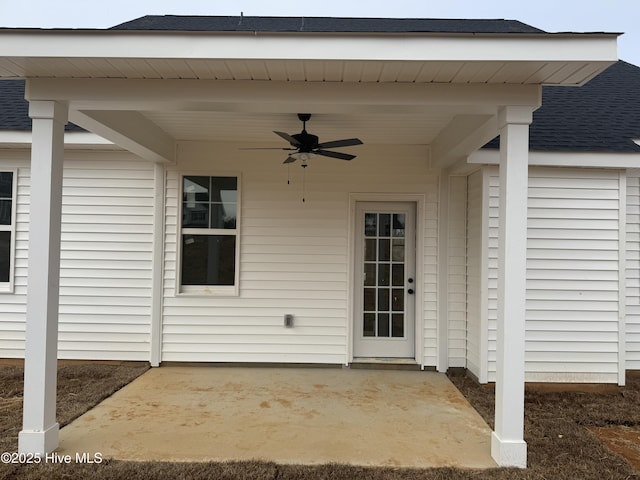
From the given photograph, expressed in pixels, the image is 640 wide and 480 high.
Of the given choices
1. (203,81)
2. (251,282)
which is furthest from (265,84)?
(251,282)

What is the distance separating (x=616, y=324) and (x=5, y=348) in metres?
6.58

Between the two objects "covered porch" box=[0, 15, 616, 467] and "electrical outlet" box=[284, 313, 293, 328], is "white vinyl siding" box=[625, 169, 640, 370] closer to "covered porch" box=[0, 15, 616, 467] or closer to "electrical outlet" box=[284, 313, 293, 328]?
"covered porch" box=[0, 15, 616, 467]

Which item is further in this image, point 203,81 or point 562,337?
point 562,337

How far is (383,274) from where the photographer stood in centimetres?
518

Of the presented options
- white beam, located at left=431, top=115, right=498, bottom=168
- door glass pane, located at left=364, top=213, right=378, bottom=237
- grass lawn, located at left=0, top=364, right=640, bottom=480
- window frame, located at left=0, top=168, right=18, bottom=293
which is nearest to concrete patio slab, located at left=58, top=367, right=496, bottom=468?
grass lawn, located at left=0, top=364, right=640, bottom=480

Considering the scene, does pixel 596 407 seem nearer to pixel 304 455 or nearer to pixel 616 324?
pixel 616 324

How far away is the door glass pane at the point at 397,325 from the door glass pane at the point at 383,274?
0.39 m

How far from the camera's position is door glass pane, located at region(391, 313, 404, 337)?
203 inches

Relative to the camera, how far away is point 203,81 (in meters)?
2.84

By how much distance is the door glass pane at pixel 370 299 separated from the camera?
17.0 ft

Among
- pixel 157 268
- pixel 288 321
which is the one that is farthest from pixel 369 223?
pixel 157 268

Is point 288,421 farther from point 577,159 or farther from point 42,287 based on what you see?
point 577,159

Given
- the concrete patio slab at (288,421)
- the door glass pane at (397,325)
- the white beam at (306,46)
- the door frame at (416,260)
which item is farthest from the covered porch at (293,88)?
the door glass pane at (397,325)

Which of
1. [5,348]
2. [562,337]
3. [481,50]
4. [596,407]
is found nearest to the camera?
[481,50]
